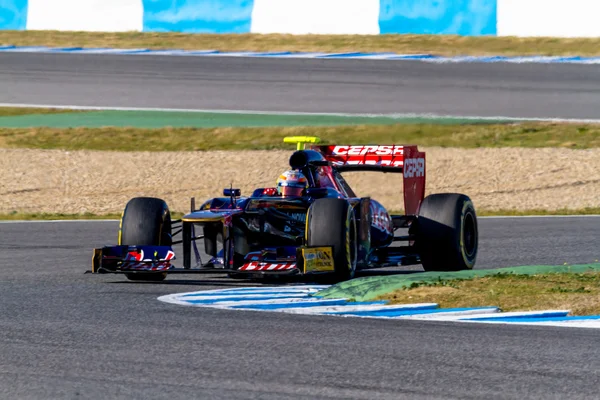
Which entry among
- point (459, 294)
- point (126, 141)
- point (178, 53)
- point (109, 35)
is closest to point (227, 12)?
point (178, 53)

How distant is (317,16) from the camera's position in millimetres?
26625

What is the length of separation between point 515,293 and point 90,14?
20.0 meters

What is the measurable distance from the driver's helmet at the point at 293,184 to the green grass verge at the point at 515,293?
2086 millimetres

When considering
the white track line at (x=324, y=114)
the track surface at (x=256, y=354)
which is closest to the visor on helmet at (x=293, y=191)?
the track surface at (x=256, y=354)

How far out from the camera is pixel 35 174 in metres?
21.2

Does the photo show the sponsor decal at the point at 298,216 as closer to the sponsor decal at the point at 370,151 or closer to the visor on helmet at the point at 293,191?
the visor on helmet at the point at 293,191

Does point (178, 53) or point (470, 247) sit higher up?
point (178, 53)

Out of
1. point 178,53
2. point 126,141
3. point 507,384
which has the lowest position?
point 507,384

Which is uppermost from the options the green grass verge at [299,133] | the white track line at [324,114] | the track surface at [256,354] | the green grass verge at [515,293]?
the white track line at [324,114]

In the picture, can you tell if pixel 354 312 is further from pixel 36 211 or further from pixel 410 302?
pixel 36 211

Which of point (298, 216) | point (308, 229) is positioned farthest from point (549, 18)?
point (308, 229)

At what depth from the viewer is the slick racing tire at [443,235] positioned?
40.0 feet

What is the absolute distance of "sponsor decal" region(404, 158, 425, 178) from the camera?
13031 millimetres

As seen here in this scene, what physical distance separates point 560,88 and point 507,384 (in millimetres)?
18734
